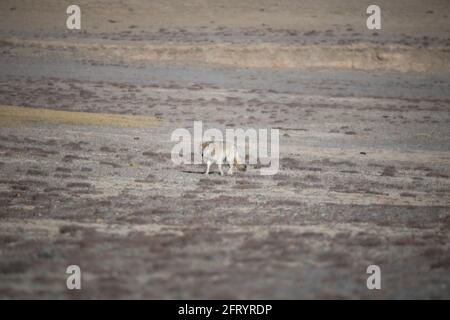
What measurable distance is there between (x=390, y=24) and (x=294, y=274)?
94.0 metres

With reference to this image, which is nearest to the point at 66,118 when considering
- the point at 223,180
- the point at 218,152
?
the point at 218,152

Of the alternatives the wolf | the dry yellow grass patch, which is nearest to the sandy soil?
the dry yellow grass patch

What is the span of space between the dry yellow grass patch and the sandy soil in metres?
0.16

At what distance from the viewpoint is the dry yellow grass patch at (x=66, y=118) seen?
39650 millimetres

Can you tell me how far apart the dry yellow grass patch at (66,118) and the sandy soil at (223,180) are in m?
0.16

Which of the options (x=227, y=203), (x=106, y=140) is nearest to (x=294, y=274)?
(x=227, y=203)

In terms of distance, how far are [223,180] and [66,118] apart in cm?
1977

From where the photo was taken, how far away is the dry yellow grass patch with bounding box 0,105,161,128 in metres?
39.7

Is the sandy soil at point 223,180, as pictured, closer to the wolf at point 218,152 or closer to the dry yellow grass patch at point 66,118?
the dry yellow grass patch at point 66,118

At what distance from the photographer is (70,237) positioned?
50.3 ft

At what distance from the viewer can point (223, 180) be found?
24047 mm

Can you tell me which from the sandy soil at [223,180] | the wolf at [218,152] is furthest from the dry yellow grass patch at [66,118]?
the wolf at [218,152]

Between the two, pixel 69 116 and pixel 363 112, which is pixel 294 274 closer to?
pixel 69 116

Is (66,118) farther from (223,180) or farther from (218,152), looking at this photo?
(223,180)
